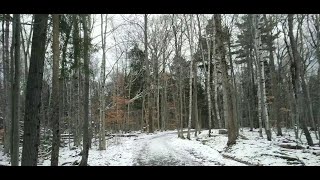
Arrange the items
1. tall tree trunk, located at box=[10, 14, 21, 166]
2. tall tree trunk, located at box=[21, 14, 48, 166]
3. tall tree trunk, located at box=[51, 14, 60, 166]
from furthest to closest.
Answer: tall tree trunk, located at box=[10, 14, 21, 166] → tall tree trunk, located at box=[51, 14, 60, 166] → tall tree trunk, located at box=[21, 14, 48, 166]

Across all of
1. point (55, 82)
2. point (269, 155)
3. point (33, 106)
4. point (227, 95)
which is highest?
point (55, 82)

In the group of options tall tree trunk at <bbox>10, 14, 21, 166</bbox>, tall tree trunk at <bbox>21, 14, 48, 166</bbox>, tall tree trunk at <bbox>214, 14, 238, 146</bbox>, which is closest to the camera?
tall tree trunk at <bbox>21, 14, 48, 166</bbox>

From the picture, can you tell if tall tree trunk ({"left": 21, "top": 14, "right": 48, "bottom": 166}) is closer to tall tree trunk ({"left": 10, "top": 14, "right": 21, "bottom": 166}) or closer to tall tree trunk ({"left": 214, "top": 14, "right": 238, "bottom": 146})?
tall tree trunk ({"left": 10, "top": 14, "right": 21, "bottom": 166})

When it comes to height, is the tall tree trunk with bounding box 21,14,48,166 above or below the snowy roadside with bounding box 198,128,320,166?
above

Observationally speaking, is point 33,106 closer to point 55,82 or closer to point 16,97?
point 55,82

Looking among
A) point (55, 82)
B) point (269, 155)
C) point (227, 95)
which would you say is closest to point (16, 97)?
point (55, 82)

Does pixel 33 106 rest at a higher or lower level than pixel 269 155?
higher

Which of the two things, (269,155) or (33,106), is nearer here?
(33,106)

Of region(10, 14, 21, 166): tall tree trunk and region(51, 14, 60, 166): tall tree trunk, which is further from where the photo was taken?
region(10, 14, 21, 166): tall tree trunk

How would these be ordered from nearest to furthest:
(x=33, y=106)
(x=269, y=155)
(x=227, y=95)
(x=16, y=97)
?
(x=33, y=106) → (x=16, y=97) → (x=269, y=155) → (x=227, y=95)

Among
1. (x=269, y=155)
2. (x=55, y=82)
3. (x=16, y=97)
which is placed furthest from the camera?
(x=269, y=155)

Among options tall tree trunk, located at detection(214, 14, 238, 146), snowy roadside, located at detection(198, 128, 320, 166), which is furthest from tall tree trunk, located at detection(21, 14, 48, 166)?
tall tree trunk, located at detection(214, 14, 238, 146)
